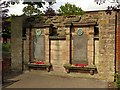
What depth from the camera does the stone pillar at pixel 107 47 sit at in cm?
972

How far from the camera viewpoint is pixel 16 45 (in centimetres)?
1214

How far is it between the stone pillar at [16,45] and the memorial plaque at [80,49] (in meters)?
2.93

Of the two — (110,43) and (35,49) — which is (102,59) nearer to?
(110,43)

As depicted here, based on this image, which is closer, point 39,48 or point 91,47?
point 91,47

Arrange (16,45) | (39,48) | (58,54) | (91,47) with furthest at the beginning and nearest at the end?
(16,45), (39,48), (58,54), (91,47)

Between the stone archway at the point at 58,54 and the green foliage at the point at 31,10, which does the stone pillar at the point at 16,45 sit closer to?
the stone archway at the point at 58,54

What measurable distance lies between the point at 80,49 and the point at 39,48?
210 cm

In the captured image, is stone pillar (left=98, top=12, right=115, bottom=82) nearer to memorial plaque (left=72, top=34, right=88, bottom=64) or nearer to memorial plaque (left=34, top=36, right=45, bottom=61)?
memorial plaque (left=72, top=34, right=88, bottom=64)

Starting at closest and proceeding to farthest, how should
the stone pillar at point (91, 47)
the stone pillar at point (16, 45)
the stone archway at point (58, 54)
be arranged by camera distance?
1. the stone pillar at point (91, 47)
2. the stone archway at point (58, 54)
3. the stone pillar at point (16, 45)

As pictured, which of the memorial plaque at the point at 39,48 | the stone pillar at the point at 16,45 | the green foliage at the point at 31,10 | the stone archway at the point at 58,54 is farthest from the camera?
the green foliage at the point at 31,10

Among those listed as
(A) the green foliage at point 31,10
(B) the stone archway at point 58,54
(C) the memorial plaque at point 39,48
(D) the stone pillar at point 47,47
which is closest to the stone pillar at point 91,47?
(B) the stone archway at point 58,54

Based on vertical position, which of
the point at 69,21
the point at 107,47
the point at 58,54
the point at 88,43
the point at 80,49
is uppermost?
the point at 69,21

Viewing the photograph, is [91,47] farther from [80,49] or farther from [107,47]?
[107,47]

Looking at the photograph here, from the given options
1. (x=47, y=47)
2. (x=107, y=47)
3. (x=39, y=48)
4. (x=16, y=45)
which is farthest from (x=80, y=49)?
(x=16, y=45)
